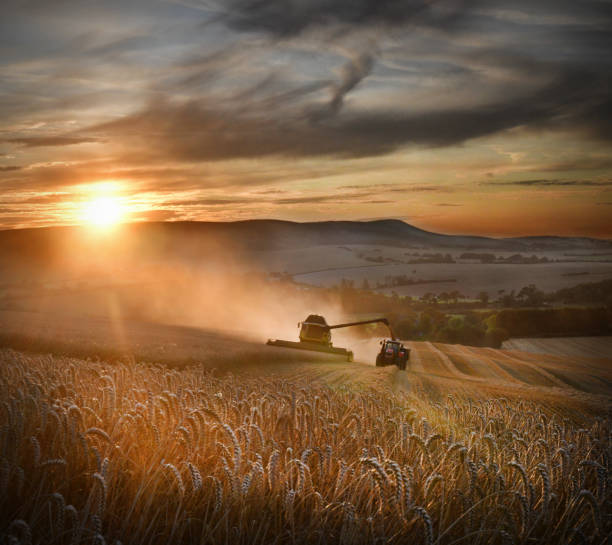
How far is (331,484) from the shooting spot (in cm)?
355

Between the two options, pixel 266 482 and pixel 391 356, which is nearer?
pixel 266 482

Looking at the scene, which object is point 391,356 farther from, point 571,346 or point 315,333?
point 571,346

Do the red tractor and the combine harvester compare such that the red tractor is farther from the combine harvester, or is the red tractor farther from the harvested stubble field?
the harvested stubble field

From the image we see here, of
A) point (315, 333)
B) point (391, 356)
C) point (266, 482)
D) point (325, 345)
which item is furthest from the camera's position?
point (315, 333)

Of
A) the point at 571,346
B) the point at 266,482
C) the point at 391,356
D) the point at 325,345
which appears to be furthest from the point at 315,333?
the point at 571,346

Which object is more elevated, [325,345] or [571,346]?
[325,345]

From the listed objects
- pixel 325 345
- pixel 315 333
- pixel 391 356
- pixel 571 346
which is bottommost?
pixel 571 346

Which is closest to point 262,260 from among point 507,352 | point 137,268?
point 137,268

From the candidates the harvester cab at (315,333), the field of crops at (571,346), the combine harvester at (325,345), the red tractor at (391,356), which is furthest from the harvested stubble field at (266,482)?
the field of crops at (571,346)

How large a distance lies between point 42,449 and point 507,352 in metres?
47.2

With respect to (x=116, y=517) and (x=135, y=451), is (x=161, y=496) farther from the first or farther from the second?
(x=135, y=451)

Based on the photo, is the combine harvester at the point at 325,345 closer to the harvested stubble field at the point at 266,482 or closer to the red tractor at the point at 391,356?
the red tractor at the point at 391,356

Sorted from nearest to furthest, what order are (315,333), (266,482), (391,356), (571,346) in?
(266,482) → (391,356) → (315,333) → (571,346)

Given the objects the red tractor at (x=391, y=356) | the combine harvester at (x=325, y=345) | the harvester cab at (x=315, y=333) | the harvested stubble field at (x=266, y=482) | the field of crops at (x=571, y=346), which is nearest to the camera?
the harvested stubble field at (x=266, y=482)
